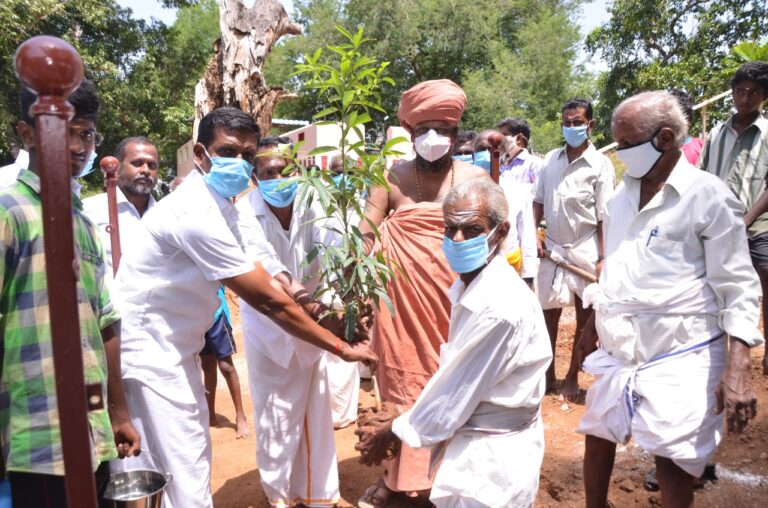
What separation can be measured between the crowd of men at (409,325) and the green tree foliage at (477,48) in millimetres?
21574

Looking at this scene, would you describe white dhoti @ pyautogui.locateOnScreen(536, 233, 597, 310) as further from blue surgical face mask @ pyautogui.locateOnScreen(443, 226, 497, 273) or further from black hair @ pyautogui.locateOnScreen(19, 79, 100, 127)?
black hair @ pyautogui.locateOnScreen(19, 79, 100, 127)

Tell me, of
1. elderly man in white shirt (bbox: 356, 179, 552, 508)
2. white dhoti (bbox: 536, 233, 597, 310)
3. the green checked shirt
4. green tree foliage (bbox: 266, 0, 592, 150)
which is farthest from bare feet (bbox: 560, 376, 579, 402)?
green tree foliage (bbox: 266, 0, 592, 150)

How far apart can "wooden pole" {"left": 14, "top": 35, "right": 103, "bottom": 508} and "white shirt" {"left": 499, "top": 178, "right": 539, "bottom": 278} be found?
3715mm

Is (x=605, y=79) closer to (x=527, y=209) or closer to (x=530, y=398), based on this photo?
(x=527, y=209)

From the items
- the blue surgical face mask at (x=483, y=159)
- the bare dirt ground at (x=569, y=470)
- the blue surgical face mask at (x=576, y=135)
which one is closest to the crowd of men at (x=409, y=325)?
the bare dirt ground at (x=569, y=470)

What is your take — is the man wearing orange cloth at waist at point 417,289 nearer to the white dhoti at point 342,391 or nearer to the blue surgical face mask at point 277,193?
the blue surgical face mask at point 277,193

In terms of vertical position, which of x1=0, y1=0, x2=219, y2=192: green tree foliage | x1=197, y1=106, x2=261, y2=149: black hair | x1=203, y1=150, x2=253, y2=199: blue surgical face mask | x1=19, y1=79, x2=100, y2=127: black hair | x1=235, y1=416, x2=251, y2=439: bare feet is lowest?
x1=235, y1=416, x2=251, y2=439: bare feet

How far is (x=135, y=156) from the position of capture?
441 cm

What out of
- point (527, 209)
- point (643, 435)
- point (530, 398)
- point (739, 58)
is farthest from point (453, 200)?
point (739, 58)

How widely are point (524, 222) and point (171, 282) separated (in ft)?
9.22

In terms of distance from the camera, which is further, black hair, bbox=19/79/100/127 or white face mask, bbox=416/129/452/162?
white face mask, bbox=416/129/452/162

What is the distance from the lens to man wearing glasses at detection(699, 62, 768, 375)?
416cm

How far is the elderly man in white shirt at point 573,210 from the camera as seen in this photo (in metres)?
5.04

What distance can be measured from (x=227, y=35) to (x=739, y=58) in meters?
9.73
